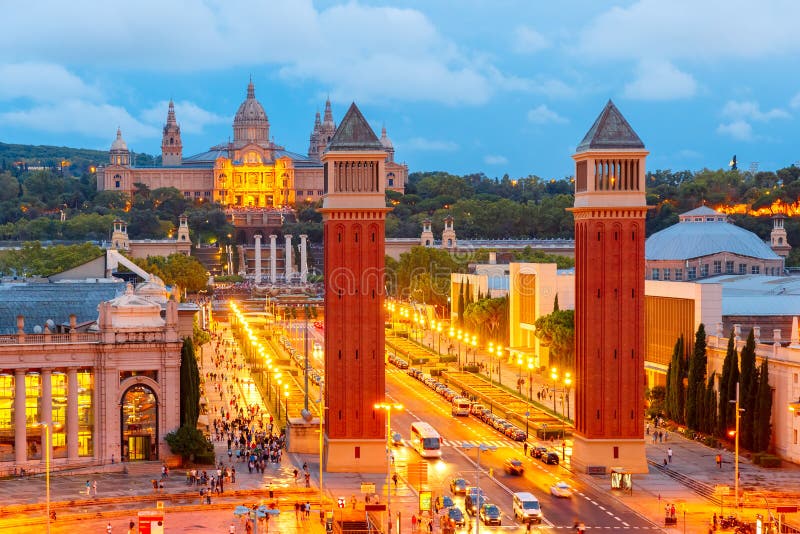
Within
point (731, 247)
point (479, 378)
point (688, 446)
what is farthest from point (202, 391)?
point (731, 247)

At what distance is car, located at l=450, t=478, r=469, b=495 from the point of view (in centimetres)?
7356

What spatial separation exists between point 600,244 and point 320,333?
3348 inches

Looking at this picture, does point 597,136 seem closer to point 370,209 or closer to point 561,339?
point 370,209

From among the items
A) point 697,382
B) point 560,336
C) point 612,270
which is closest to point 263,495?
point 612,270

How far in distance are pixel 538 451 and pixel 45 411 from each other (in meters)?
27.2

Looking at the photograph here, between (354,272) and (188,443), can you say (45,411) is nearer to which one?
(188,443)

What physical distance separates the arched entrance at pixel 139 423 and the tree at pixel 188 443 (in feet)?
5.69

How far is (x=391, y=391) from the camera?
11669 centimetres

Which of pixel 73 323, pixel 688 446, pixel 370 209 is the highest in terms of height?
pixel 370 209

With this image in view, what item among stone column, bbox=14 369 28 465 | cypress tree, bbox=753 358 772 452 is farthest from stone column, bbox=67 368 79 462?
cypress tree, bbox=753 358 772 452

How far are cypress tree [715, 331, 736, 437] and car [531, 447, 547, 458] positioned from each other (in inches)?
456

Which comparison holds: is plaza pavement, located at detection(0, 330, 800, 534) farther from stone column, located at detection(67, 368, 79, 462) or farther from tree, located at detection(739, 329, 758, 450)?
tree, located at detection(739, 329, 758, 450)

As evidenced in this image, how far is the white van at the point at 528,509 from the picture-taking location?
66.1 metres

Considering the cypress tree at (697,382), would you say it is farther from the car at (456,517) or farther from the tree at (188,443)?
the tree at (188,443)
